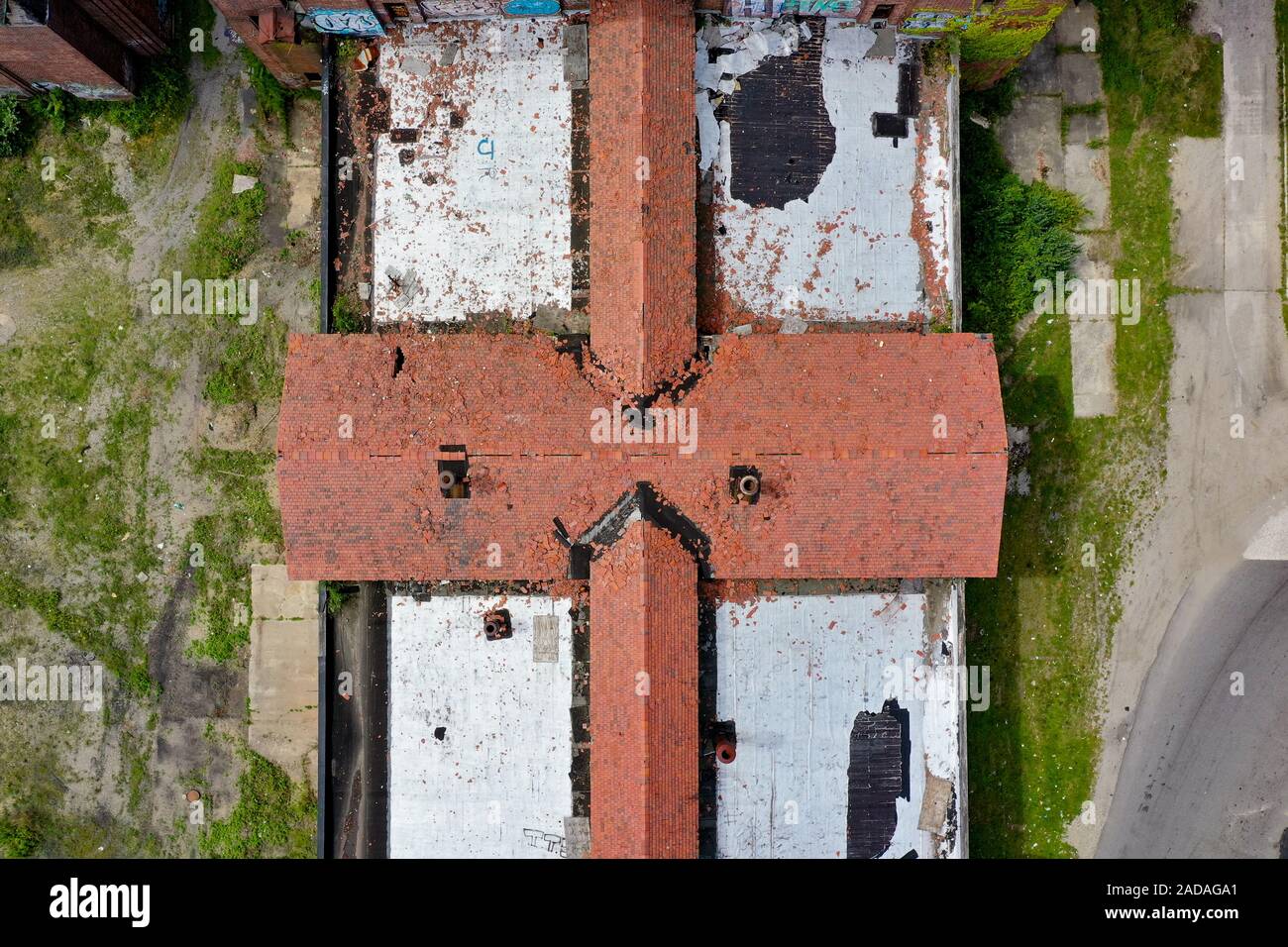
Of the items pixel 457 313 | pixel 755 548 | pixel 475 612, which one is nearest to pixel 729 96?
pixel 457 313

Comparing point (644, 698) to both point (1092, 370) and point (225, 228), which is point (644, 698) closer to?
point (1092, 370)

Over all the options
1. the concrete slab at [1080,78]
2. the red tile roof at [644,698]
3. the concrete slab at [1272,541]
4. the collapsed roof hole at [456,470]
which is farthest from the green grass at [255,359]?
the concrete slab at [1272,541]

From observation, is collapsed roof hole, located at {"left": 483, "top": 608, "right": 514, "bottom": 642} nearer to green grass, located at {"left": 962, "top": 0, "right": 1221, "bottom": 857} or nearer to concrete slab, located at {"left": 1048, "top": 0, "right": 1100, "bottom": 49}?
green grass, located at {"left": 962, "top": 0, "right": 1221, "bottom": 857}

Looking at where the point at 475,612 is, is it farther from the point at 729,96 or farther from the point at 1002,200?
the point at 1002,200

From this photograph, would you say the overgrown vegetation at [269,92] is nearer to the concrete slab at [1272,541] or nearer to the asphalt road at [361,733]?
the asphalt road at [361,733]

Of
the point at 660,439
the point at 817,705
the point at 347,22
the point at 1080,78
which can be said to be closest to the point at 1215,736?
the point at 817,705

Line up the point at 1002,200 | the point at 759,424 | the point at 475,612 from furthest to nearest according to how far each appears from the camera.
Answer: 1. the point at 1002,200
2. the point at 475,612
3. the point at 759,424
